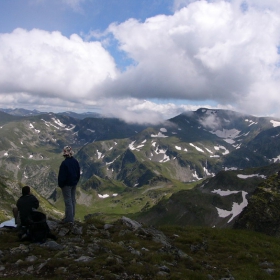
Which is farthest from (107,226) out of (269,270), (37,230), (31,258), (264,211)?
(264,211)

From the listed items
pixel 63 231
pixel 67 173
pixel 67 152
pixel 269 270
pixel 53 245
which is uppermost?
pixel 67 152

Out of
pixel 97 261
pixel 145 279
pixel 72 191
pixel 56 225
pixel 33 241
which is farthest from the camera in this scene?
pixel 72 191

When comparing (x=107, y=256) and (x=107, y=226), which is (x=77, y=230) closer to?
(x=107, y=226)

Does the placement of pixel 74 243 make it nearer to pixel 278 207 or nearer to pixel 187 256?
pixel 187 256

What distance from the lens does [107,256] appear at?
14.9 meters

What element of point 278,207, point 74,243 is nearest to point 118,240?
point 74,243

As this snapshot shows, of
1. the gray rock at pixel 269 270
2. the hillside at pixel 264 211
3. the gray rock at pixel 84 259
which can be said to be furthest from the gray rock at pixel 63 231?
the hillside at pixel 264 211

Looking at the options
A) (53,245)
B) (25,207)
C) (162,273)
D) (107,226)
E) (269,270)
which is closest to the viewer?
(162,273)

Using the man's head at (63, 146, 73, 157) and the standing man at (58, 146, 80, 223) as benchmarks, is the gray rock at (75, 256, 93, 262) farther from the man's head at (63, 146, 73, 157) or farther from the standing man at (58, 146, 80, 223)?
the man's head at (63, 146, 73, 157)

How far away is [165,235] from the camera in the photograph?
72.8 feet

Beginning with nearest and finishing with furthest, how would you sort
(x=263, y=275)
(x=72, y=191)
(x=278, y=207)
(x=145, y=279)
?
(x=145, y=279) < (x=263, y=275) < (x=72, y=191) < (x=278, y=207)

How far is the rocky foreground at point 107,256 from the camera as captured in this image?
13016 mm

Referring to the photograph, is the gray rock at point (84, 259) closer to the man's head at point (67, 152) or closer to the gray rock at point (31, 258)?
the gray rock at point (31, 258)

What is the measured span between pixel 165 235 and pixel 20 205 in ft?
37.3
